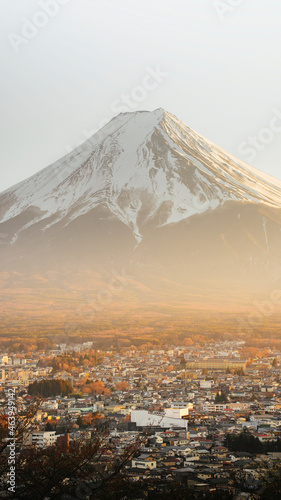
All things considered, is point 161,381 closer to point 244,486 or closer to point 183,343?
point 183,343

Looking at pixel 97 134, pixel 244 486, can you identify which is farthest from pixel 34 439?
pixel 97 134

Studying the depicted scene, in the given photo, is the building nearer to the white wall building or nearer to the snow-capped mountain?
the white wall building

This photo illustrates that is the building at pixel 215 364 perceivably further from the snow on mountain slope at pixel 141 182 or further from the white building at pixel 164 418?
Result: the snow on mountain slope at pixel 141 182

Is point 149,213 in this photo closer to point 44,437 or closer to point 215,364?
point 215,364

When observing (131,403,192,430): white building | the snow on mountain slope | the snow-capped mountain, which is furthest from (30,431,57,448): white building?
the snow on mountain slope

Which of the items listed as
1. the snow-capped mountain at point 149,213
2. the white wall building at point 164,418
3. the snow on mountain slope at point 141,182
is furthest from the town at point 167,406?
the snow on mountain slope at point 141,182
